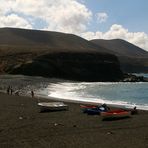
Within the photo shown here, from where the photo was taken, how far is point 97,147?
64.6 ft

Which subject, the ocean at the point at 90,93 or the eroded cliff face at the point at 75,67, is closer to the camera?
the ocean at the point at 90,93

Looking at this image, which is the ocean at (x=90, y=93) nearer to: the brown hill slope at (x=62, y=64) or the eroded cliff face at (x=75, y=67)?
the eroded cliff face at (x=75, y=67)

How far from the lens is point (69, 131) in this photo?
79.6 ft

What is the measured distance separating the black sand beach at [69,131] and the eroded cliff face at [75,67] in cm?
10002

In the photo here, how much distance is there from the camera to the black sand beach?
20.4 m

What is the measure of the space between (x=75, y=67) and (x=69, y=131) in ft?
388

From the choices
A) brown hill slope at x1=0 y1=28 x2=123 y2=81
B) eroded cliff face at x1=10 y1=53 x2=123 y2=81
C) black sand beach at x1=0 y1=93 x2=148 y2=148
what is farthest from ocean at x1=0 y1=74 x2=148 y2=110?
brown hill slope at x1=0 y1=28 x2=123 y2=81

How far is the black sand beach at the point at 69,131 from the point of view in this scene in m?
20.4

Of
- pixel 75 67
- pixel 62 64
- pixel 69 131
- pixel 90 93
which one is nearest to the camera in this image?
pixel 69 131

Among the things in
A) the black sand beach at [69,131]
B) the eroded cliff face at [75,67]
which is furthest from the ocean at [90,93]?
the eroded cliff face at [75,67]

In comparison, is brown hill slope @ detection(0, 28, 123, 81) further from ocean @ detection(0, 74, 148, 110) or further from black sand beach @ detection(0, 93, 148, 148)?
black sand beach @ detection(0, 93, 148, 148)

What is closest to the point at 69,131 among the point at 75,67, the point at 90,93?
the point at 90,93

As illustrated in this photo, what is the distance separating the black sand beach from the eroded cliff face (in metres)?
100

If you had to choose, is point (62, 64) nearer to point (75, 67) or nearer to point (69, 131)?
point (75, 67)
